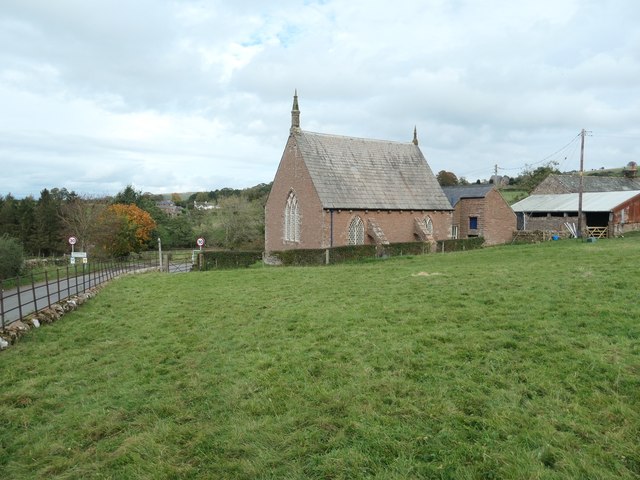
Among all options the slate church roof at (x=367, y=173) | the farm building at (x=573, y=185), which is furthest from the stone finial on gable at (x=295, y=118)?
the farm building at (x=573, y=185)

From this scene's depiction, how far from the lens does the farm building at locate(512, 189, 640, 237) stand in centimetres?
4078

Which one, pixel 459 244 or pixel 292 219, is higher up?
pixel 292 219

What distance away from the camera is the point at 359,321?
35.9 feet

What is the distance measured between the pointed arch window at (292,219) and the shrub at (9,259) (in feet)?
67.3

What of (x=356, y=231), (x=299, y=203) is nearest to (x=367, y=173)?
(x=356, y=231)

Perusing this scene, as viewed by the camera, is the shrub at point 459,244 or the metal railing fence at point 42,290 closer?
the metal railing fence at point 42,290

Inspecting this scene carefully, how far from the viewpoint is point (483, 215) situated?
Result: 4044 cm

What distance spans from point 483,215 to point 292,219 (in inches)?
712

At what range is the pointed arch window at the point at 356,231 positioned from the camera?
109 ft

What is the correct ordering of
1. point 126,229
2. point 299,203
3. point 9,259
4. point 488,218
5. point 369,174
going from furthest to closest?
point 126,229, point 488,218, point 369,174, point 299,203, point 9,259

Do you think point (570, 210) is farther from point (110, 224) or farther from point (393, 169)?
point (110, 224)

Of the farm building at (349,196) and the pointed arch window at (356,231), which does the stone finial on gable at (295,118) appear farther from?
the pointed arch window at (356,231)

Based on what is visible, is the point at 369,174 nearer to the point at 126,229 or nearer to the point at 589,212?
the point at 589,212

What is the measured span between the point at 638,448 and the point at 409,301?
7797 mm
